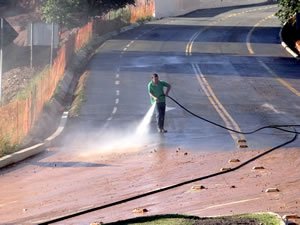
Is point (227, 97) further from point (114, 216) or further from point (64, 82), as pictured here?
point (114, 216)

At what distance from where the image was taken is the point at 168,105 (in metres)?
28.9

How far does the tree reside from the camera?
56.1m

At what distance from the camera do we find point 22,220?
45.0 ft

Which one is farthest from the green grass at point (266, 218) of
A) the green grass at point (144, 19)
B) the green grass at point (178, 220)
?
the green grass at point (144, 19)

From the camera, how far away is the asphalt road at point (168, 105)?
1698 centimetres

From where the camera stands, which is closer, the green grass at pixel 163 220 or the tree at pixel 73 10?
the green grass at pixel 163 220

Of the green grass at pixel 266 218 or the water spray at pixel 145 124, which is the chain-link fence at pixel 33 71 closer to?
the water spray at pixel 145 124

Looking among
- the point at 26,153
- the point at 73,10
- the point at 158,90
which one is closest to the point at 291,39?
the point at 73,10

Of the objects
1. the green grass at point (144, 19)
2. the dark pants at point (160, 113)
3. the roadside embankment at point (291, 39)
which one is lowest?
the green grass at point (144, 19)

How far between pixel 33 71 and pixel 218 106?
16263mm

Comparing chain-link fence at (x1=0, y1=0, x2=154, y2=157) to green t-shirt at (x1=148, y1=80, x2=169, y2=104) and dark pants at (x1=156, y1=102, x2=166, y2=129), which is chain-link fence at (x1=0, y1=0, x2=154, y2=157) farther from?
dark pants at (x1=156, y1=102, x2=166, y2=129)

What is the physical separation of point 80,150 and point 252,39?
108ft

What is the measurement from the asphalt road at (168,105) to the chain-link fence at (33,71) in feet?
4.23

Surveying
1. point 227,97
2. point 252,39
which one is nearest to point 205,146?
point 227,97
